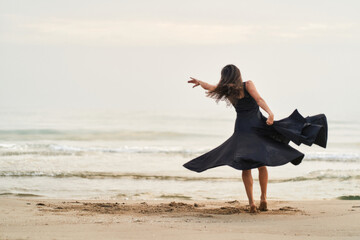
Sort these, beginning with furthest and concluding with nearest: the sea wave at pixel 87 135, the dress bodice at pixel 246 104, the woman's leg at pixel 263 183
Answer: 1. the sea wave at pixel 87 135
2. the woman's leg at pixel 263 183
3. the dress bodice at pixel 246 104

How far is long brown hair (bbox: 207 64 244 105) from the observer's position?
7.24m

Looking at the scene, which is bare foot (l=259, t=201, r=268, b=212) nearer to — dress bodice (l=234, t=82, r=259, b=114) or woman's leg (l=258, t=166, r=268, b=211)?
woman's leg (l=258, t=166, r=268, b=211)

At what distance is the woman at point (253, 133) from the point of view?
23.6 ft

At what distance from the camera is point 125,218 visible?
6812mm

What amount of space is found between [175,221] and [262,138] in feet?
5.21

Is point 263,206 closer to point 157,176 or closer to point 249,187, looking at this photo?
point 249,187

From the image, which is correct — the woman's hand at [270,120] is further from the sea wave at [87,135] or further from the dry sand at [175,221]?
the sea wave at [87,135]

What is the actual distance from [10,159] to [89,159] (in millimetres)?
2194

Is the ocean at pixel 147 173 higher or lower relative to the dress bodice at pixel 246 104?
lower

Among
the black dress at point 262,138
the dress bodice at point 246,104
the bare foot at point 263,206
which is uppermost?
the dress bodice at point 246,104

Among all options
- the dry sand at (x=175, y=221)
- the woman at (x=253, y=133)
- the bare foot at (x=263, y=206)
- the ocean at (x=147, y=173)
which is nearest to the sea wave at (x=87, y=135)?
the ocean at (x=147, y=173)

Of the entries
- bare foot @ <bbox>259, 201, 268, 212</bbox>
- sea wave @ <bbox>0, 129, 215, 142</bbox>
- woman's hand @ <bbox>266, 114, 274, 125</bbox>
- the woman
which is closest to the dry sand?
bare foot @ <bbox>259, 201, 268, 212</bbox>

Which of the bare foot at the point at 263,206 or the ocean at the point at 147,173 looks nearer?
the bare foot at the point at 263,206

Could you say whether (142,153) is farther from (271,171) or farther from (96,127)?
(96,127)
